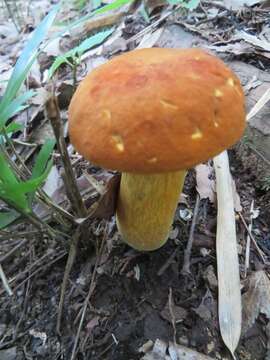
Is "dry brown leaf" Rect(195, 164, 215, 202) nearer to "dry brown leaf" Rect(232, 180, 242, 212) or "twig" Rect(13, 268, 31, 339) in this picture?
"dry brown leaf" Rect(232, 180, 242, 212)

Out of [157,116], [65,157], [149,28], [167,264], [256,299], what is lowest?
[256,299]

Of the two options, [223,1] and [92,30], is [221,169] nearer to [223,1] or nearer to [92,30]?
[223,1]

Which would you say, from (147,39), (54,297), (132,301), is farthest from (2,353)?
(147,39)

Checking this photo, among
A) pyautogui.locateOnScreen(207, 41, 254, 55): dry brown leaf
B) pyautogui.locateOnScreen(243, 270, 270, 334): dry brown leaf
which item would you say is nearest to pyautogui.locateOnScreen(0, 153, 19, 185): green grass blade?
pyautogui.locateOnScreen(243, 270, 270, 334): dry brown leaf

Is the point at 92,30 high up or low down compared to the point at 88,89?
down

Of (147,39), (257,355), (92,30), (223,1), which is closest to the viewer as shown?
(257,355)

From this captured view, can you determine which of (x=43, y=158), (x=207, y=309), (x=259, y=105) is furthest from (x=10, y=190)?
(x=259, y=105)

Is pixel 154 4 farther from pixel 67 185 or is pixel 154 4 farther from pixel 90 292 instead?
pixel 90 292
